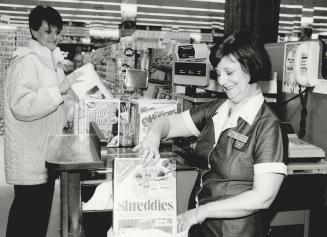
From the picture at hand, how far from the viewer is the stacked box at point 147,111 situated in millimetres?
2205

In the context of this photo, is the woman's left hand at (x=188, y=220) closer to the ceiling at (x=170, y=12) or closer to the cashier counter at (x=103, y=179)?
the cashier counter at (x=103, y=179)

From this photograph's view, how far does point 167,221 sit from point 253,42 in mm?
759

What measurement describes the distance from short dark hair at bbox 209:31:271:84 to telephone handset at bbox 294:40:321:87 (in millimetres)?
1034

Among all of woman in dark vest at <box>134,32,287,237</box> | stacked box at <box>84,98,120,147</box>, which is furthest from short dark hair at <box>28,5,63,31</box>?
woman in dark vest at <box>134,32,287,237</box>

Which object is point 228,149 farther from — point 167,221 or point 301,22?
point 301,22

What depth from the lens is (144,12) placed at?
1273 centimetres

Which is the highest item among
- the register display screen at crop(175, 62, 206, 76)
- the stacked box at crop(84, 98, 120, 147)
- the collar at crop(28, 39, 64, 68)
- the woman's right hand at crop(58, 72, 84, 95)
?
the collar at crop(28, 39, 64, 68)

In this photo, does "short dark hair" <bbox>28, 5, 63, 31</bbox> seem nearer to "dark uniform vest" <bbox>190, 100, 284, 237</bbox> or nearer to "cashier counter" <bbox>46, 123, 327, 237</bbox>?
"cashier counter" <bbox>46, 123, 327, 237</bbox>

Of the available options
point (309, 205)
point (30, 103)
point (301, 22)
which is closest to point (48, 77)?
point (30, 103)

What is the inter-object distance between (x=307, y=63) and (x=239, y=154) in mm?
1237

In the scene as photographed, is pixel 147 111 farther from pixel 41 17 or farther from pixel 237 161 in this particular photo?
pixel 41 17

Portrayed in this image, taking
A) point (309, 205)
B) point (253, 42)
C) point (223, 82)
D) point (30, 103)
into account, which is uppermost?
point (253, 42)

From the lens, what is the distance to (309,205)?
255cm

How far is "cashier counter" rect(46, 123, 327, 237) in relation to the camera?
5.45 ft
